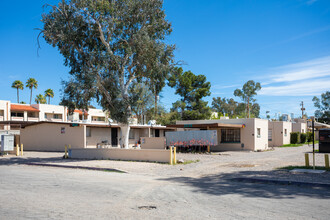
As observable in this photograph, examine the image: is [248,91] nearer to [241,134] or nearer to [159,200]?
[241,134]

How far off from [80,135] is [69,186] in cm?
2111

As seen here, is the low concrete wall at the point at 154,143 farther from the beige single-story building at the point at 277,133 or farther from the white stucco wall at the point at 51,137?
the beige single-story building at the point at 277,133

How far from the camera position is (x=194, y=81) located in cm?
5159

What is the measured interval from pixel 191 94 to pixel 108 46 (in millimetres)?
30460

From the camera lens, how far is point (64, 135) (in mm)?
31688

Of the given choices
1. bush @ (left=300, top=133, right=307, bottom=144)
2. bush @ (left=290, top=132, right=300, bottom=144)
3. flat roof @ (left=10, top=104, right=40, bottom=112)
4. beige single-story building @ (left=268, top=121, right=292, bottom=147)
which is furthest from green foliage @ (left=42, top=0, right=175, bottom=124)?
flat roof @ (left=10, top=104, right=40, bottom=112)

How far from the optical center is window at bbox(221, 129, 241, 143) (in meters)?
30.1

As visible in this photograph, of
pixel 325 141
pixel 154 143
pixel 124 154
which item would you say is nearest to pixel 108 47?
pixel 124 154

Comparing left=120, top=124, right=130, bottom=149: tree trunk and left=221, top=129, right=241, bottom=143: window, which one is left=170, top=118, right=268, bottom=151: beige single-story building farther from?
left=120, top=124, right=130, bottom=149: tree trunk

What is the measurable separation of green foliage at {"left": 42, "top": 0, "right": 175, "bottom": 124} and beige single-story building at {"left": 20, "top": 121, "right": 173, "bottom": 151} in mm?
9946

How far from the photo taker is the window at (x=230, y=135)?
30.1 m

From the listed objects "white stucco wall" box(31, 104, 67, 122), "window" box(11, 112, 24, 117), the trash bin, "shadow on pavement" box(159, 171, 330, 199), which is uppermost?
"white stucco wall" box(31, 104, 67, 122)

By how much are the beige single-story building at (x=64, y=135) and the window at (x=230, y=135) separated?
1040cm

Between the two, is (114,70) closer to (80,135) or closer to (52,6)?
(52,6)
